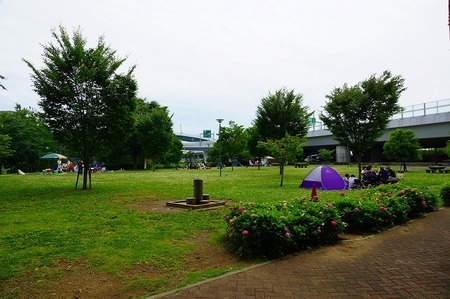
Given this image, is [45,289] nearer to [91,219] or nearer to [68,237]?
[68,237]

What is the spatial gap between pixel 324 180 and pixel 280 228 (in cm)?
1174

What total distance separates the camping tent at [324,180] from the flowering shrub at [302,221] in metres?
7.46

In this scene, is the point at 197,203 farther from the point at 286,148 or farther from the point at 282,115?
the point at 282,115

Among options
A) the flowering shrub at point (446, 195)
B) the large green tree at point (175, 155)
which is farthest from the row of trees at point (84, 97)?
the large green tree at point (175, 155)

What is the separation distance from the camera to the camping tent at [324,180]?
16.4m

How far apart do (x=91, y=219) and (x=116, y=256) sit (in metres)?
3.69

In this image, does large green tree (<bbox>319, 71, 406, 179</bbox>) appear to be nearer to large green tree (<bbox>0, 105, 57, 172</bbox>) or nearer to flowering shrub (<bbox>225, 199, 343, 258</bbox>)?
flowering shrub (<bbox>225, 199, 343, 258</bbox>)

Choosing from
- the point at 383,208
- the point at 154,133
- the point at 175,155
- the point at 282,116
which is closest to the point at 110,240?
the point at 383,208

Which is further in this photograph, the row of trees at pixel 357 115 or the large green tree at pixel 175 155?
the large green tree at pixel 175 155

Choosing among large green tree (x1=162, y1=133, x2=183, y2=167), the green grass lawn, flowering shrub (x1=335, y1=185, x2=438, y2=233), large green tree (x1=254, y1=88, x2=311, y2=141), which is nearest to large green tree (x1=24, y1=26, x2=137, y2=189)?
the green grass lawn

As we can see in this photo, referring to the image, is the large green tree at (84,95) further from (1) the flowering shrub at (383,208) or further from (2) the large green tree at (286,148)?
(1) the flowering shrub at (383,208)

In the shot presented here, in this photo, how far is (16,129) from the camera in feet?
134

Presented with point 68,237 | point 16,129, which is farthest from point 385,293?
point 16,129

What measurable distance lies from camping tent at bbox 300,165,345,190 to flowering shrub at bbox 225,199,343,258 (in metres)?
10.0
